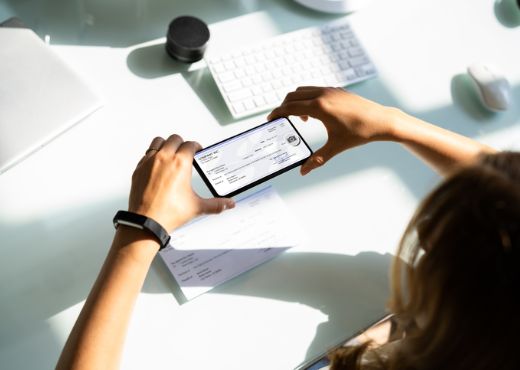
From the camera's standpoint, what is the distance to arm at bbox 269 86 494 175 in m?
0.79

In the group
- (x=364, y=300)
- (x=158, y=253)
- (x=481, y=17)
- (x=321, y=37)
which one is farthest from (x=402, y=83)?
(x=158, y=253)

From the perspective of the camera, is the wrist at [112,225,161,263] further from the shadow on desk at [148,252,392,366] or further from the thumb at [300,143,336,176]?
the thumb at [300,143,336,176]

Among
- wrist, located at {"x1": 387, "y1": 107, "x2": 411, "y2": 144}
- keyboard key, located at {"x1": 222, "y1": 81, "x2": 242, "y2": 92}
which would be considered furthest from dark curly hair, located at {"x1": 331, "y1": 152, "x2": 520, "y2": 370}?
keyboard key, located at {"x1": 222, "y1": 81, "x2": 242, "y2": 92}

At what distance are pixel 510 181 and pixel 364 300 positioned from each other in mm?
309

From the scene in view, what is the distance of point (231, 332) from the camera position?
0.70m

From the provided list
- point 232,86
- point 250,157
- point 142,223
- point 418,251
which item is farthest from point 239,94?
point 418,251

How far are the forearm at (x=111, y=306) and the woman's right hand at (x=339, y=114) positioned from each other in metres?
0.27

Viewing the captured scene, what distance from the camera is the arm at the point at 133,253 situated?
0.60m

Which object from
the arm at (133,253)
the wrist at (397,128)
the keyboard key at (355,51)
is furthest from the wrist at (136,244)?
the keyboard key at (355,51)

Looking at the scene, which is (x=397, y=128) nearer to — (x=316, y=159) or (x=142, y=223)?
(x=316, y=159)

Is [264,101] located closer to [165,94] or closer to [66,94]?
[165,94]

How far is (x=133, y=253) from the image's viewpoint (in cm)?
65

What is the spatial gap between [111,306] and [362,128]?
42cm

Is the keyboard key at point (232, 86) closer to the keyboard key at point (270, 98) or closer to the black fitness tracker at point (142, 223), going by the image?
the keyboard key at point (270, 98)
